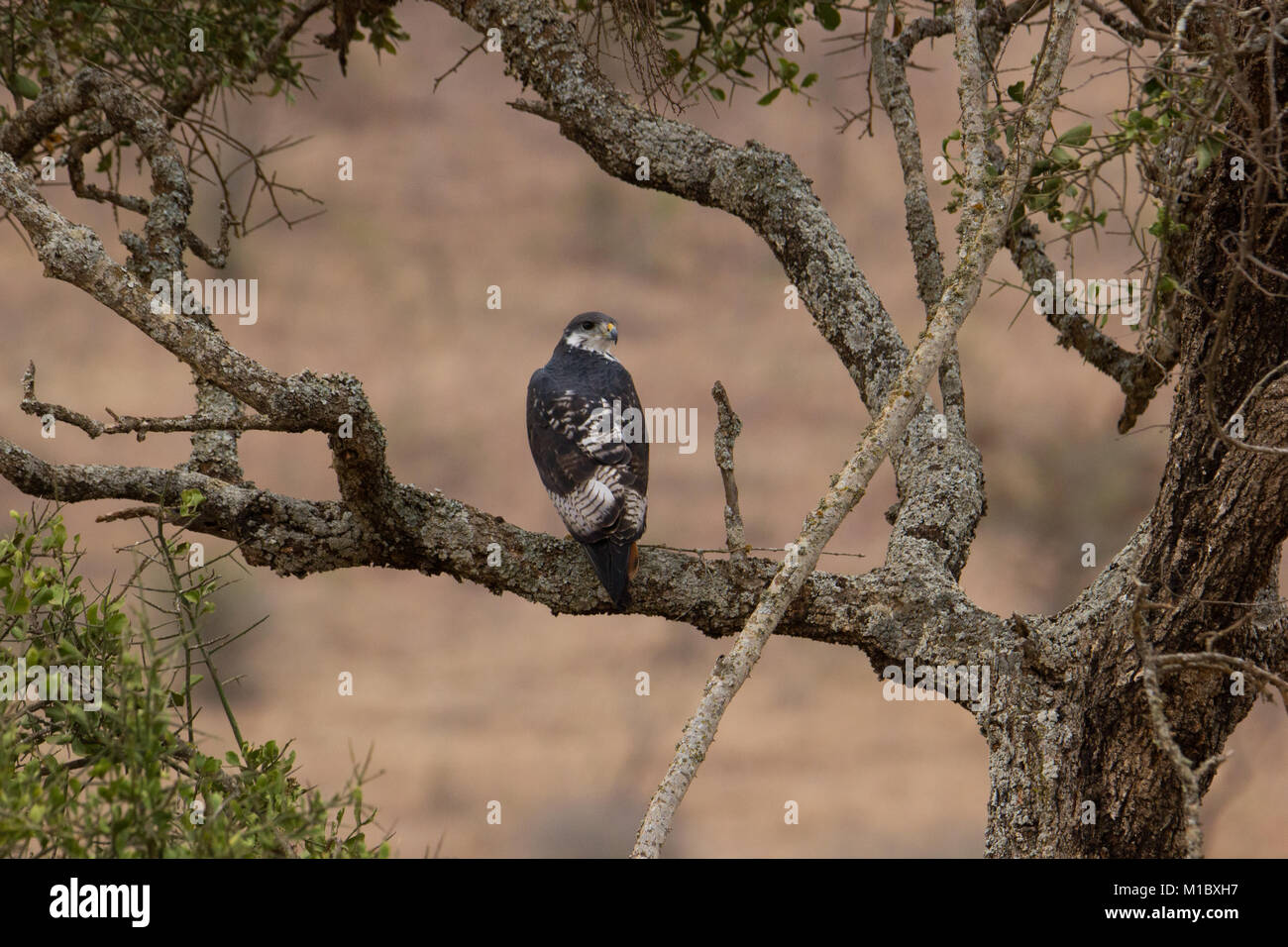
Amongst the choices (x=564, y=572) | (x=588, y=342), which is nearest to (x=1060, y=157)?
(x=564, y=572)

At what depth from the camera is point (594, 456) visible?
3070 millimetres

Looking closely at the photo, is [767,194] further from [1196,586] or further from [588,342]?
[1196,586]

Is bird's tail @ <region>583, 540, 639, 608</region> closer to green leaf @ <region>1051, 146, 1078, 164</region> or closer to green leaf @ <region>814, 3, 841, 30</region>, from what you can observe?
green leaf @ <region>1051, 146, 1078, 164</region>

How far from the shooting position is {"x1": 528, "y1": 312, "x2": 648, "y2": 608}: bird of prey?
2664 millimetres

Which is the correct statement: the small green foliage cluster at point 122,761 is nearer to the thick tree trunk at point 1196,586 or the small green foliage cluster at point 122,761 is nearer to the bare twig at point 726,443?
the bare twig at point 726,443

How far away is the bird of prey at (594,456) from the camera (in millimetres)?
2664

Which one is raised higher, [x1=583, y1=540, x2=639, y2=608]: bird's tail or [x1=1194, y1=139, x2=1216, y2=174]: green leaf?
[x1=1194, y1=139, x2=1216, y2=174]: green leaf

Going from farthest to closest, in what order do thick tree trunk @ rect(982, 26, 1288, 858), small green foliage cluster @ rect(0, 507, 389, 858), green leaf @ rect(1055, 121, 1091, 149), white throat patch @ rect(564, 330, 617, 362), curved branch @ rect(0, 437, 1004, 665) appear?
1. white throat patch @ rect(564, 330, 617, 362)
2. curved branch @ rect(0, 437, 1004, 665)
3. green leaf @ rect(1055, 121, 1091, 149)
4. thick tree trunk @ rect(982, 26, 1288, 858)
5. small green foliage cluster @ rect(0, 507, 389, 858)

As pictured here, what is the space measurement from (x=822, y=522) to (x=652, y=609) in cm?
97

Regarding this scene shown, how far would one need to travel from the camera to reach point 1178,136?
2.31 m

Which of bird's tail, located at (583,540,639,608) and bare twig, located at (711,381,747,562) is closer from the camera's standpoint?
bare twig, located at (711,381,747,562)

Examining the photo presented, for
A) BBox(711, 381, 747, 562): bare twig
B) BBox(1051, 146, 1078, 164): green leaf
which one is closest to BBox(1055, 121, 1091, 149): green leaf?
BBox(1051, 146, 1078, 164): green leaf
